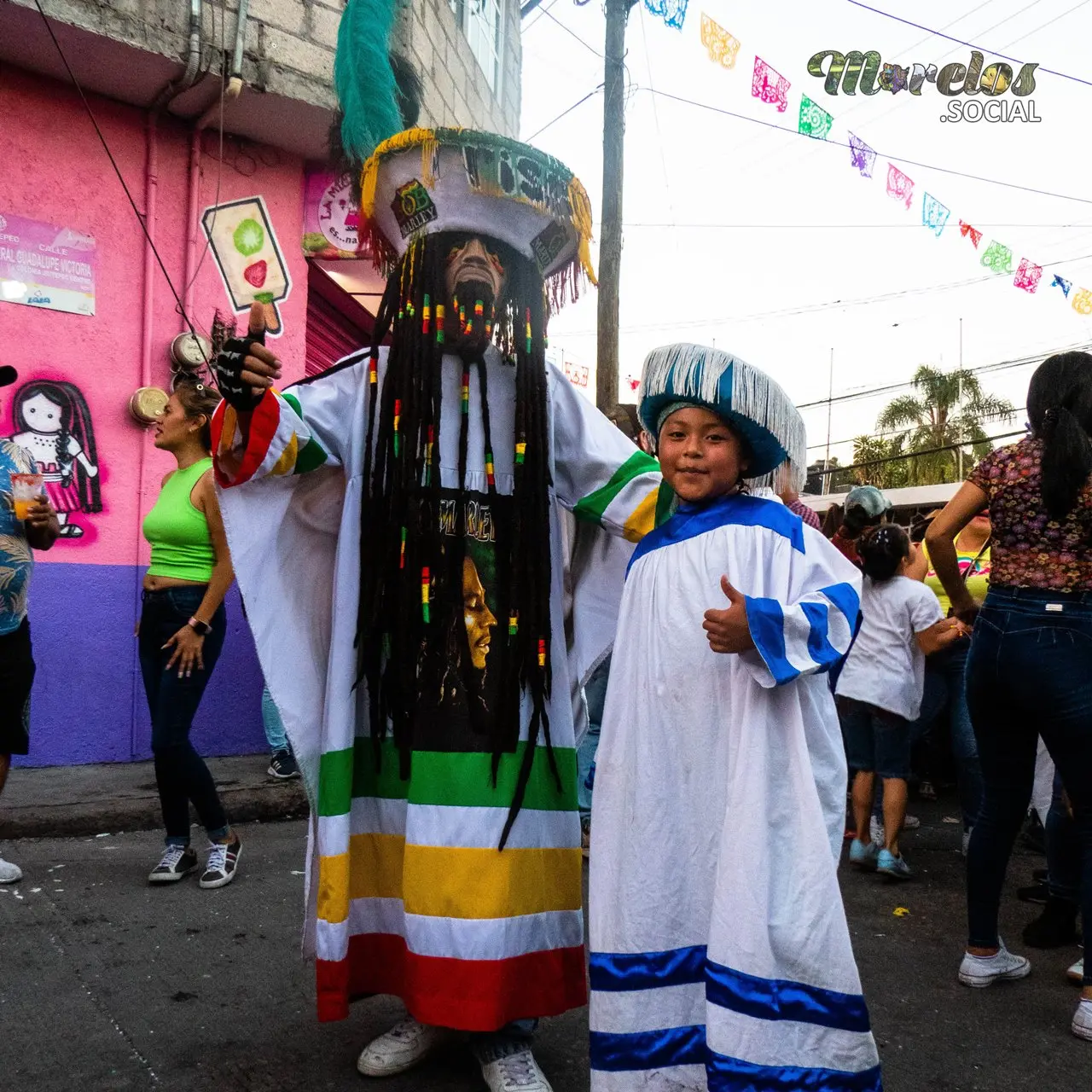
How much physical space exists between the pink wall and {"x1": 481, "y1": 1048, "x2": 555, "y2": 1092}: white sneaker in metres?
4.18

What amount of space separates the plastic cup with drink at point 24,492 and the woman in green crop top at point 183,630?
0.42m

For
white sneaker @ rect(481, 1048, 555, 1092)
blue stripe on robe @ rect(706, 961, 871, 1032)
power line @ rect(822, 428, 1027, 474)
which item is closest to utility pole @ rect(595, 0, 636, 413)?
white sneaker @ rect(481, 1048, 555, 1092)

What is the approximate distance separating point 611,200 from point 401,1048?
855cm

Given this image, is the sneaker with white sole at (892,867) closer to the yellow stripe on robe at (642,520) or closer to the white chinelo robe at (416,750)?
the white chinelo robe at (416,750)

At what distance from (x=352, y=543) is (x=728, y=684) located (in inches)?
37.8

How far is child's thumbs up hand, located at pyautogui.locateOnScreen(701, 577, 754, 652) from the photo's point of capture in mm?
1908

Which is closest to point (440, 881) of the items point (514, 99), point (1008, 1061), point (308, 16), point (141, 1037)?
point (141, 1037)

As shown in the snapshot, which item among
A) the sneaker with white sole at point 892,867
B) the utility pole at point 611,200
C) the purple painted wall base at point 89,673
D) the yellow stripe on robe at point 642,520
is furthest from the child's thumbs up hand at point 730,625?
the utility pole at point 611,200

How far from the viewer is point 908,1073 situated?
2555 mm

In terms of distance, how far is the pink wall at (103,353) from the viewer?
18.6ft

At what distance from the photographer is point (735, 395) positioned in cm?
209

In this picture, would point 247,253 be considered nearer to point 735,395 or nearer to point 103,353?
point 103,353

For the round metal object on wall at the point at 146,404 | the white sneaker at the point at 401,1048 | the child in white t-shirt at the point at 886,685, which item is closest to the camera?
the white sneaker at the point at 401,1048

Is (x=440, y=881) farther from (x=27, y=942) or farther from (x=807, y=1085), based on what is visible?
(x=27, y=942)
